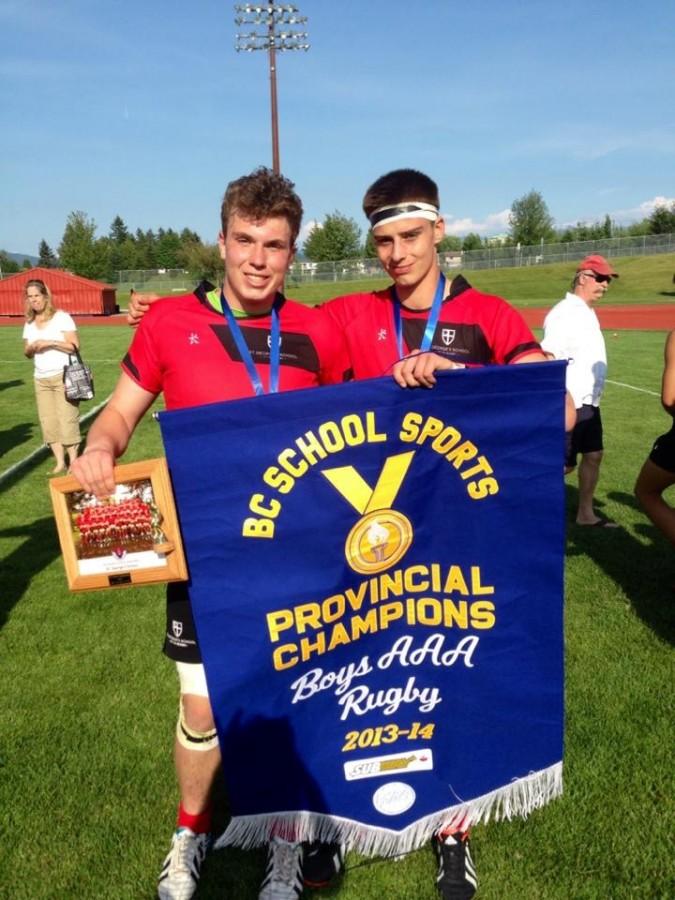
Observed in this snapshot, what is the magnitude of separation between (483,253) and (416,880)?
6447 centimetres

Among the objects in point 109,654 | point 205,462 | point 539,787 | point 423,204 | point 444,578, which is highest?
point 423,204

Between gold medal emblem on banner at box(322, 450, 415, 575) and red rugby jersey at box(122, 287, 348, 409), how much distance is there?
1.48 feet

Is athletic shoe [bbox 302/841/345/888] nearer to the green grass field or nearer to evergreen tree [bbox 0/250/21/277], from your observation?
the green grass field

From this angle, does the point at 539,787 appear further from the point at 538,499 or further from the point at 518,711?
the point at 538,499

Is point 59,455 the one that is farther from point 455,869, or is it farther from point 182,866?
point 455,869

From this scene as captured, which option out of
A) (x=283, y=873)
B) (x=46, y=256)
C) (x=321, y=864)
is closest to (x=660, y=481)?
(x=321, y=864)

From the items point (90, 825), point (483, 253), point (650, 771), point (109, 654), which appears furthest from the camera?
point (483, 253)

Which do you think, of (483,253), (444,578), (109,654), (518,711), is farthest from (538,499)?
(483,253)

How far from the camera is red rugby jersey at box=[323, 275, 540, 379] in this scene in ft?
8.95

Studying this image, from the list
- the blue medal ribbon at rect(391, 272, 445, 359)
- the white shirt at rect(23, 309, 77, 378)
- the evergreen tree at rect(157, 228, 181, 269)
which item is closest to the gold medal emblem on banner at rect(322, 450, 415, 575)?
the blue medal ribbon at rect(391, 272, 445, 359)

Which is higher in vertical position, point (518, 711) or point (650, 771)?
point (518, 711)

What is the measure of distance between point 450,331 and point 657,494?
233 cm

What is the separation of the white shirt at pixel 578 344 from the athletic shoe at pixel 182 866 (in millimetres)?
4654

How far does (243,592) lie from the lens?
7.73 ft
